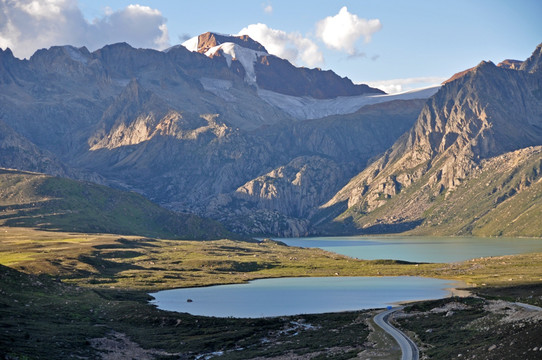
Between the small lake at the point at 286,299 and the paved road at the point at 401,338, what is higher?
the paved road at the point at 401,338

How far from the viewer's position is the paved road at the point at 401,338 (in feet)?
264

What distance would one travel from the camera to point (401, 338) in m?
94.8

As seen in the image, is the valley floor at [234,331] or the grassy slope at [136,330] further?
the grassy slope at [136,330]

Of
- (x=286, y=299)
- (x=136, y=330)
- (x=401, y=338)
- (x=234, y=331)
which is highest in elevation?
(x=401, y=338)

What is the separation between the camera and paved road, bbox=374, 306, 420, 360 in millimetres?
80562

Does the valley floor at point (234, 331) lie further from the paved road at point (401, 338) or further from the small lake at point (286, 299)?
the small lake at point (286, 299)

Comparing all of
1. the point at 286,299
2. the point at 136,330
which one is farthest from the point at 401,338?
the point at 286,299

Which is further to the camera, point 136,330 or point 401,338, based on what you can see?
point 136,330

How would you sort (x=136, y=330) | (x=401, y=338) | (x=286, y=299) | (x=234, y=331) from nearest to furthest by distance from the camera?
(x=401, y=338), (x=234, y=331), (x=136, y=330), (x=286, y=299)

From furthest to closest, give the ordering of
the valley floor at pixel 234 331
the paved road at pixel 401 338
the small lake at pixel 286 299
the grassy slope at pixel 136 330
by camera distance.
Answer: the small lake at pixel 286 299, the grassy slope at pixel 136 330, the valley floor at pixel 234 331, the paved road at pixel 401 338

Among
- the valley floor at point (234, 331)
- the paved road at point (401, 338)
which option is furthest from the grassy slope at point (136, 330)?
the paved road at point (401, 338)

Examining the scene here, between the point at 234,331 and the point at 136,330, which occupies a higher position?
the point at 234,331

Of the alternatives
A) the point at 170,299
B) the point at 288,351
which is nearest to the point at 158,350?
the point at 288,351

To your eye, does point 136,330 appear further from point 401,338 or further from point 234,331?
point 401,338
